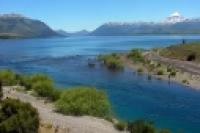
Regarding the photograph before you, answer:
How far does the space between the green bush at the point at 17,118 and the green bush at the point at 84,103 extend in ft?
31.9

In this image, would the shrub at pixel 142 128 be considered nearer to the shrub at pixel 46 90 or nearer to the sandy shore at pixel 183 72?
the shrub at pixel 46 90

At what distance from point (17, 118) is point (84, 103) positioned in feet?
43.7

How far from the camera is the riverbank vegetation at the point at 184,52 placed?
12762 centimetres

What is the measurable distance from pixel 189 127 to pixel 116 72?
58.5 m

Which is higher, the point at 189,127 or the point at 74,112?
the point at 74,112

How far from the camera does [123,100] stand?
231 feet

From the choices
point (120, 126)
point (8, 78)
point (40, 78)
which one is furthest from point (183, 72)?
point (120, 126)

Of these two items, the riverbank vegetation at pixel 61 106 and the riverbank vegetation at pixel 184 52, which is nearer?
the riverbank vegetation at pixel 61 106

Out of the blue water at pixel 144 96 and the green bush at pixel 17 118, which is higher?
the green bush at pixel 17 118

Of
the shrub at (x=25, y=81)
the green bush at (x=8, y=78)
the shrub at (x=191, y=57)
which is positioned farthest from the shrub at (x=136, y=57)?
the green bush at (x=8, y=78)

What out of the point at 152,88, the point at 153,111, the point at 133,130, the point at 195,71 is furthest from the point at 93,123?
the point at 195,71

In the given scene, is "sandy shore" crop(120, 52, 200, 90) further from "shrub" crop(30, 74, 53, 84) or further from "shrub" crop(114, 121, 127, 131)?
"shrub" crop(114, 121, 127, 131)

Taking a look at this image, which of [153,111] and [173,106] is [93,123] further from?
[173,106]

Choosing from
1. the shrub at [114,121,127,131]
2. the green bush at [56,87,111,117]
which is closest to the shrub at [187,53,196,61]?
the green bush at [56,87,111,117]
